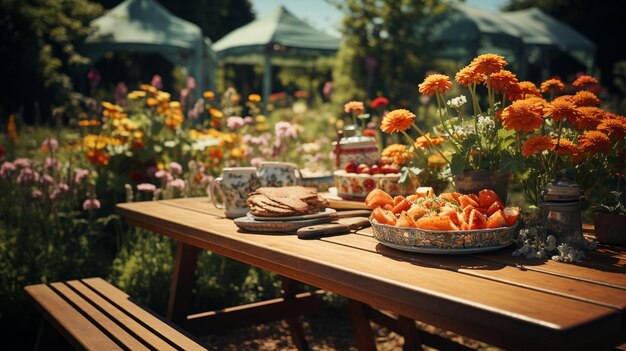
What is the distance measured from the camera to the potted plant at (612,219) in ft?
5.53

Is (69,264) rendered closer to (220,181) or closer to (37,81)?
(220,181)

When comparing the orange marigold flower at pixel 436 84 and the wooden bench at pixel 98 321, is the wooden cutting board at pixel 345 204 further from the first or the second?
the wooden bench at pixel 98 321

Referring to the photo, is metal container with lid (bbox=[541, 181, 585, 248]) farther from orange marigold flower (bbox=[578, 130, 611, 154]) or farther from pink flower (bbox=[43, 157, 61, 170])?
pink flower (bbox=[43, 157, 61, 170])

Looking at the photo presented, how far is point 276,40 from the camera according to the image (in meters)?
14.2

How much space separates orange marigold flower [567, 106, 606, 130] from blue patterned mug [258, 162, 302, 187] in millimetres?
1091

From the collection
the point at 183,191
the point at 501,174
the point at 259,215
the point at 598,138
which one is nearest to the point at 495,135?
the point at 501,174

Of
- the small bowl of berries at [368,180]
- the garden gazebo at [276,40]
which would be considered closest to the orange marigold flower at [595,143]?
the small bowl of berries at [368,180]

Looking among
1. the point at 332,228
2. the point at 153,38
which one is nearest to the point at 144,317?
the point at 332,228

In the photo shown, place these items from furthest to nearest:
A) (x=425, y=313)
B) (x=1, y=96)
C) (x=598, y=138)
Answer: (x=1, y=96), (x=598, y=138), (x=425, y=313)

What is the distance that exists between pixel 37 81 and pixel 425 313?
14415mm

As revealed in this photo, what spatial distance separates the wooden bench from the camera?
1.89 m

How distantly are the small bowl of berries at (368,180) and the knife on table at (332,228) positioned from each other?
9.1 inches

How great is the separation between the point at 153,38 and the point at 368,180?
13.5 meters

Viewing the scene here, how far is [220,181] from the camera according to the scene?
7.56 feet
